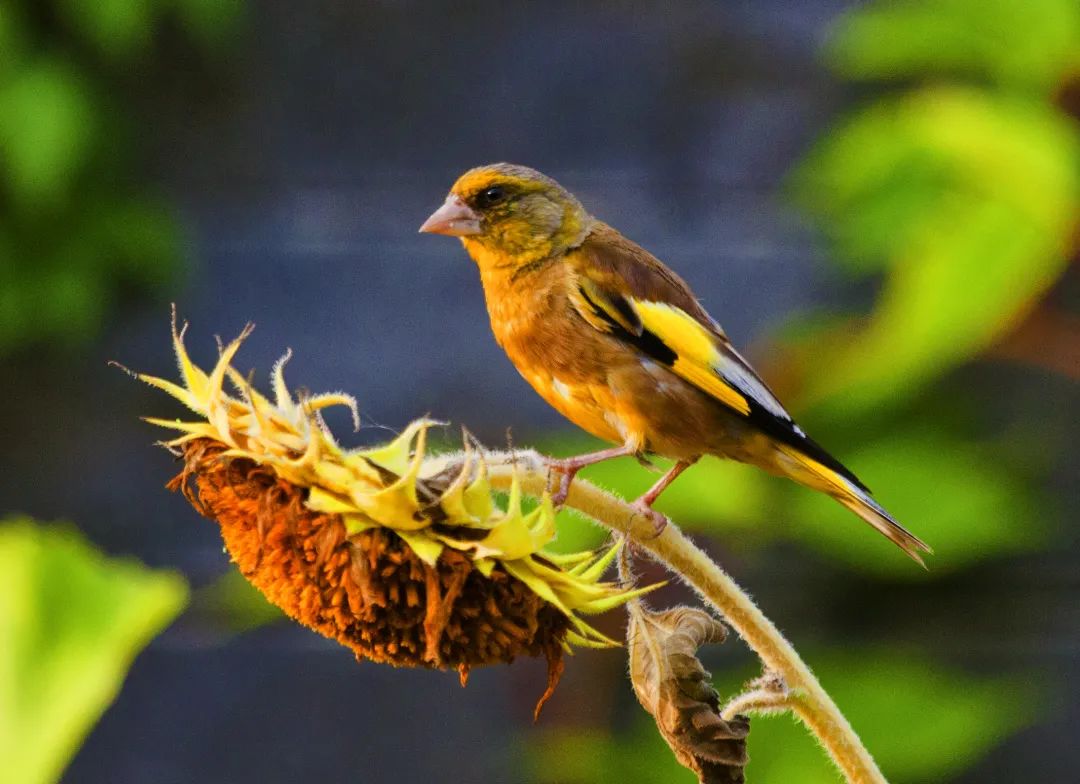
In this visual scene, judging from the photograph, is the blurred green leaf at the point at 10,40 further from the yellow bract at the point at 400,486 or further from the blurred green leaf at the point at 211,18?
the yellow bract at the point at 400,486

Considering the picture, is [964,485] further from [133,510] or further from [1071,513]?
[133,510]

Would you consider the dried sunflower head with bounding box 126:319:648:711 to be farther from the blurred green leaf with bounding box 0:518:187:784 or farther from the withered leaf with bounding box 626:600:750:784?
the blurred green leaf with bounding box 0:518:187:784

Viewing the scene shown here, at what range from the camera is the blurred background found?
265 centimetres

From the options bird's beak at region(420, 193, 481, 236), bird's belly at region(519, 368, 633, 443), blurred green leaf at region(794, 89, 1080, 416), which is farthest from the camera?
blurred green leaf at region(794, 89, 1080, 416)

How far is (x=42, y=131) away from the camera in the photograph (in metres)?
2.50

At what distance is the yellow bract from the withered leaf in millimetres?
48

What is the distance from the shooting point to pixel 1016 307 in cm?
224

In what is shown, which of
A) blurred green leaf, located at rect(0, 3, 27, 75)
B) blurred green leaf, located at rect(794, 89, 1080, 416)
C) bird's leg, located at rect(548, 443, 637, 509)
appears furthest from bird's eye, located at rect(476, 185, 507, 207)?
blurred green leaf, located at rect(0, 3, 27, 75)

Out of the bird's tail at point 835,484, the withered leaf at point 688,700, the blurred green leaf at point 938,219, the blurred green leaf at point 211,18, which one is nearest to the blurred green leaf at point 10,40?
the blurred green leaf at point 211,18

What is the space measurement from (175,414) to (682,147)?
3.93ft

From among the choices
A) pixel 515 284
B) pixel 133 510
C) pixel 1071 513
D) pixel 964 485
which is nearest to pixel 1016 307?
pixel 964 485

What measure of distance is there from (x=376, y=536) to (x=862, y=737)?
164 centimetres

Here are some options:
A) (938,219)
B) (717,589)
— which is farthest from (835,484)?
(938,219)

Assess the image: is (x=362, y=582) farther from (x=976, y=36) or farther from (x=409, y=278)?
(x=409, y=278)
